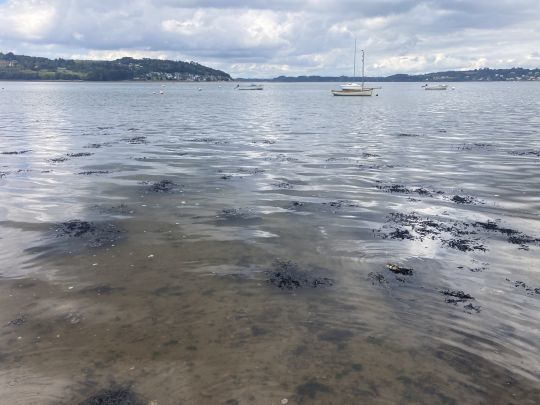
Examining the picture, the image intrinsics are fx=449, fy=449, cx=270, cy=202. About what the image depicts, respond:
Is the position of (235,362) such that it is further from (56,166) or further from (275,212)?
(56,166)

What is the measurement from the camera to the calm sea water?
8133 millimetres

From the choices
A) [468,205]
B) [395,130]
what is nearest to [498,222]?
[468,205]

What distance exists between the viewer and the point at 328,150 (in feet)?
114

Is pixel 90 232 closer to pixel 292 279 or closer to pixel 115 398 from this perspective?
pixel 292 279

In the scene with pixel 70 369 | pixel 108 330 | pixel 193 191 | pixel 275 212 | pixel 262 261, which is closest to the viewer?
pixel 70 369

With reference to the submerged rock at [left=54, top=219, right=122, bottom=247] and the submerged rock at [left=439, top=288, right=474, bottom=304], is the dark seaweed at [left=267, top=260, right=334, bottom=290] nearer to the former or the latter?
the submerged rock at [left=439, top=288, right=474, bottom=304]

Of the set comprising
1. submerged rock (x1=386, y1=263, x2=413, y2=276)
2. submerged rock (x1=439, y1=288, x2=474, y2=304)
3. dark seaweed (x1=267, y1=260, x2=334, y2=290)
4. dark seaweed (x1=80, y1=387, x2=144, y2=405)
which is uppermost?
submerged rock (x1=386, y1=263, x2=413, y2=276)

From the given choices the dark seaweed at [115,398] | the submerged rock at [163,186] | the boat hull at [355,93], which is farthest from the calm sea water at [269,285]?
the boat hull at [355,93]

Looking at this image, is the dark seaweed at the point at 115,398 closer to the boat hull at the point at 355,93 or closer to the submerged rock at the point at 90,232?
the submerged rock at the point at 90,232

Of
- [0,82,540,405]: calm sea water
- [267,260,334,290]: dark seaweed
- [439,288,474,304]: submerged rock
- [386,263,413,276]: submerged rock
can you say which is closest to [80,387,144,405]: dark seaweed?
[0,82,540,405]: calm sea water

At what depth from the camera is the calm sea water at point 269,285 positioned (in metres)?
8.13

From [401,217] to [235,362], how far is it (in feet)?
35.9

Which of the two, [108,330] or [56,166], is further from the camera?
[56,166]

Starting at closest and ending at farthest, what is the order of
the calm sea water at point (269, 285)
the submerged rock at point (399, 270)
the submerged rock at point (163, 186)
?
the calm sea water at point (269, 285) → the submerged rock at point (399, 270) → the submerged rock at point (163, 186)
